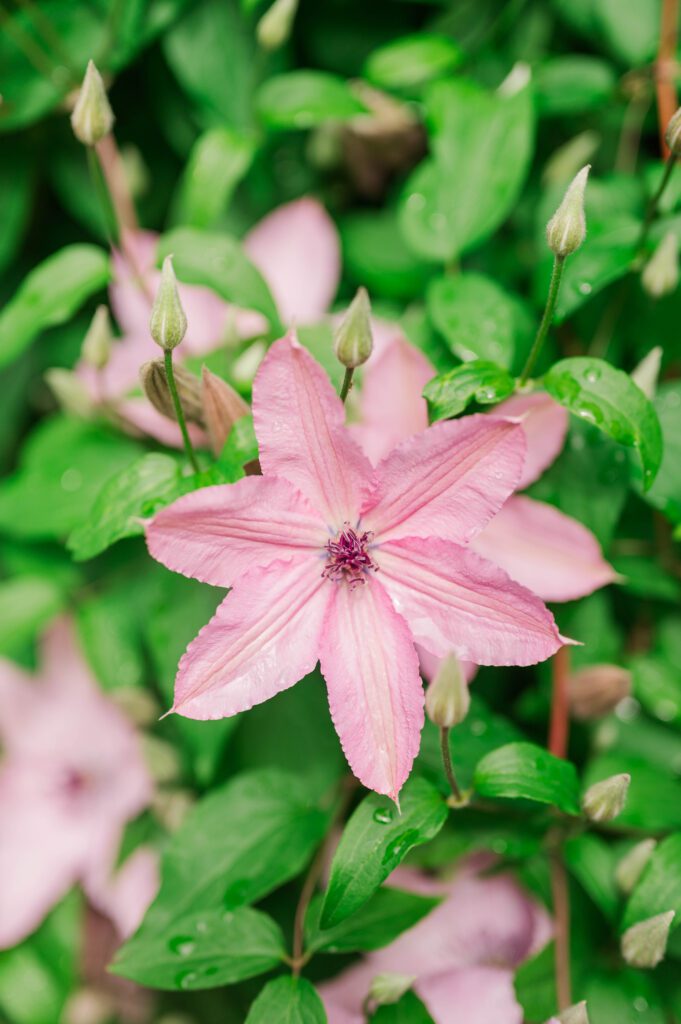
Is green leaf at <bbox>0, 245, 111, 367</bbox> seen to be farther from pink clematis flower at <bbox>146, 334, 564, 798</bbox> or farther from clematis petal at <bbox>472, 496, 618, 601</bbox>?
clematis petal at <bbox>472, 496, 618, 601</bbox>

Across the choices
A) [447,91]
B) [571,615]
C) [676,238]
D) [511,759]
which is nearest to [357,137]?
[447,91]

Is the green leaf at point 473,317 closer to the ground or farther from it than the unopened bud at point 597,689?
farther from it

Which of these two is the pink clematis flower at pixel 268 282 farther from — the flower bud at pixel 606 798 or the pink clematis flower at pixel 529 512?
the flower bud at pixel 606 798

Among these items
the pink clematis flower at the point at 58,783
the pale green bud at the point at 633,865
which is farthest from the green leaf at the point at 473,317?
the pink clematis flower at the point at 58,783

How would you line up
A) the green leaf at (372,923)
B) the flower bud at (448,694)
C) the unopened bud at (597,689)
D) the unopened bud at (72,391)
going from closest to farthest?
the flower bud at (448,694), the green leaf at (372,923), the unopened bud at (597,689), the unopened bud at (72,391)

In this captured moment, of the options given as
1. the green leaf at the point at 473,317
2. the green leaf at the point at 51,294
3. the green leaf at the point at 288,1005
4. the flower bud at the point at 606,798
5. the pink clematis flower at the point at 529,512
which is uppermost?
the green leaf at the point at 51,294

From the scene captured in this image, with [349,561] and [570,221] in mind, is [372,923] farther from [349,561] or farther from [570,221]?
[570,221]

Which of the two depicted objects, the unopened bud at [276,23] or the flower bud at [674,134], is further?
the unopened bud at [276,23]

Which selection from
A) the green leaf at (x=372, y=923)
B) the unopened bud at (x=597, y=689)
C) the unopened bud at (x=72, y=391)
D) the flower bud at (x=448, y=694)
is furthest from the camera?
the unopened bud at (x=72, y=391)
